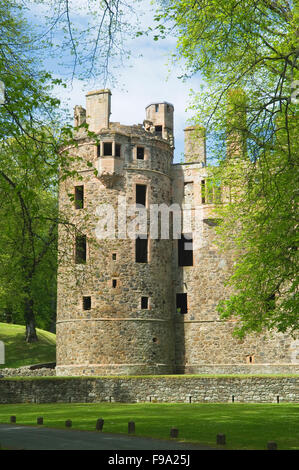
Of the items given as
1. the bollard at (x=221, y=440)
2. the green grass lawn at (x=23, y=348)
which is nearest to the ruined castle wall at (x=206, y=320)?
the green grass lawn at (x=23, y=348)

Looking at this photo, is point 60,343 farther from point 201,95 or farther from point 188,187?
point 201,95

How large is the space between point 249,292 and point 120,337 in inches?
573

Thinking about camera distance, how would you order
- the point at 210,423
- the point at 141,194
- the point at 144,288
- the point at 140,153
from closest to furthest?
1. the point at 210,423
2. the point at 144,288
3. the point at 140,153
4. the point at 141,194

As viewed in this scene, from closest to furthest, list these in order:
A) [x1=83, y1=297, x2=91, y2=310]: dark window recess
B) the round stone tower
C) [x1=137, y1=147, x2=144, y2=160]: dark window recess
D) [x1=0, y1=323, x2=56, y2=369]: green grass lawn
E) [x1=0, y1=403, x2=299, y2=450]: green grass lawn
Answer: [x1=0, y1=403, x2=299, y2=450]: green grass lawn < the round stone tower < [x1=83, y1=297, x2=91, y2=310]: dark window recess < [x1=137, y1=147, x2=144, y2=160]: dark window recess < [x1=0, y1=323, x2=56, y2=369]: green grass lawn

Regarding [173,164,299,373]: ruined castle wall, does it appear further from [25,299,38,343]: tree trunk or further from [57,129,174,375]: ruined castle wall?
[25,299,38,343]: tree trunk

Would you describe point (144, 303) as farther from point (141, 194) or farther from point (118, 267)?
point (141, 194)

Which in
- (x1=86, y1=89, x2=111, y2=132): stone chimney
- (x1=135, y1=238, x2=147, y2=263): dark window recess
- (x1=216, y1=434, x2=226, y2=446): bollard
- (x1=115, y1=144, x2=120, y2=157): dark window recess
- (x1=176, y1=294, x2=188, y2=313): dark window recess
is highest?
(x1=86, y1=89, x2=111, y2=132): stone chimney

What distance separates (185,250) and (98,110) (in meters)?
9.95

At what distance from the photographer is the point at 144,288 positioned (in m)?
34.3

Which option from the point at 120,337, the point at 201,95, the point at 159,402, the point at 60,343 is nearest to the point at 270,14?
the point at 201,95

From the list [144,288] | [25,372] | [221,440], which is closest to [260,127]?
[221,440]

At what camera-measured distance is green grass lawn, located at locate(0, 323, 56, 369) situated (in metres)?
40.5

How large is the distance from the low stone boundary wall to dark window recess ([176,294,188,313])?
949cm

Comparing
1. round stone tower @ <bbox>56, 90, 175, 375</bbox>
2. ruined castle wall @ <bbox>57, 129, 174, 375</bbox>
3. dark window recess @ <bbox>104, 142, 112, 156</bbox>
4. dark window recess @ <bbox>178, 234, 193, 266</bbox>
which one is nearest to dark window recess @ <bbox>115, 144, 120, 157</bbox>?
round stone tower @ <bbox>56, 90, 175, 375</bbox>
